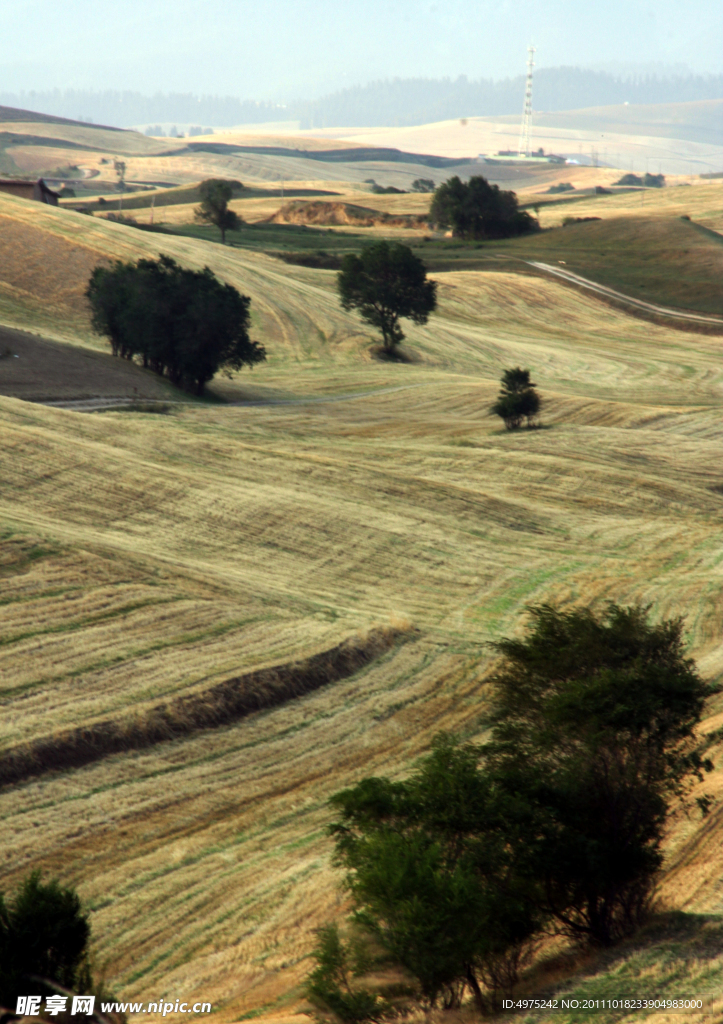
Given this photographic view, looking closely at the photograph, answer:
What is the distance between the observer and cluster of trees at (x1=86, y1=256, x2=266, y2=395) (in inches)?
2564

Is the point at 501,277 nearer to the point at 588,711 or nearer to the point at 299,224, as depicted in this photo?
the point at 299,224

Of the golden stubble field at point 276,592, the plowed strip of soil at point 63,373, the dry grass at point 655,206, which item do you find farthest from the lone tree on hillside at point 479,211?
the plowed strip of soil at point 63,373

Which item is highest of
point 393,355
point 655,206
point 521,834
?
point 655,206

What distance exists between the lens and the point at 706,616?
33.9m

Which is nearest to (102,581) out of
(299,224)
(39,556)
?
(39,556)

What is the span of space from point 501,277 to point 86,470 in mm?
85014

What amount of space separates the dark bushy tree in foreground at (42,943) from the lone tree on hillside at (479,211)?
466 ft

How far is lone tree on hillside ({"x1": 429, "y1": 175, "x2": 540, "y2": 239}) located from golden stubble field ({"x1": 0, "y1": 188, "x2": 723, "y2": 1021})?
7960 centimetres

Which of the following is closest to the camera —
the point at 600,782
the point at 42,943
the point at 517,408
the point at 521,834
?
the point at 42,943

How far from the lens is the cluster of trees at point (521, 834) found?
1335 cm

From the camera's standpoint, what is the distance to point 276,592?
105 ft

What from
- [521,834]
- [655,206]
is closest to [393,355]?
[521,834]

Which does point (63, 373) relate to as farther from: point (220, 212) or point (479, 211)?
point (479, 211)

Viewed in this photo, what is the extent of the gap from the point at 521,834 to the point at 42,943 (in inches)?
297
